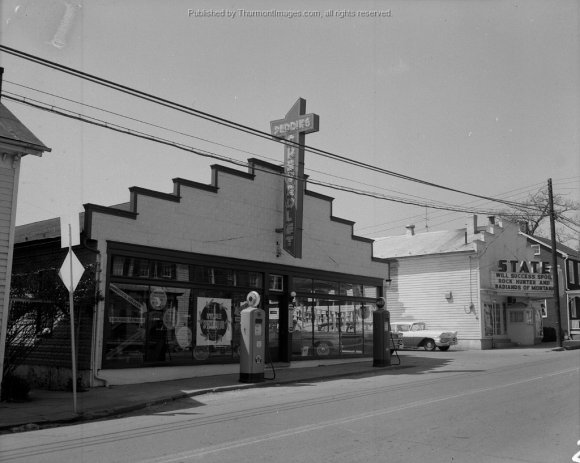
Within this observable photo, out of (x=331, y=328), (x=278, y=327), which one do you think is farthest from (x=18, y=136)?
(x=331, y=328)

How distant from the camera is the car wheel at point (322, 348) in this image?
21.5 metres

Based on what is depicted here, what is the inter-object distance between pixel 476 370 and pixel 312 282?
20.3 ft

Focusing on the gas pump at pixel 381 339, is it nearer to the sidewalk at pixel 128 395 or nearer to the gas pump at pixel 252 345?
the sidewalk at pixel 128 395

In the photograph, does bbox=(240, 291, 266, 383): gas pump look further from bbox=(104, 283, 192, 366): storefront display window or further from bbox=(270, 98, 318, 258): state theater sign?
bbox=(270, 98, 318, 258): state theater sign

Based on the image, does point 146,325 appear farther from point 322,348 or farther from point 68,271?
point 322,348

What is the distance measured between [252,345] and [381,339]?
618 centimetres

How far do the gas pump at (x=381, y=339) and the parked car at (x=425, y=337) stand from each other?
1169 centimetres

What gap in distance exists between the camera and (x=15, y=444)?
28.2ft

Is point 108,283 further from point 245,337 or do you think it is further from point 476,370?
point 476,370

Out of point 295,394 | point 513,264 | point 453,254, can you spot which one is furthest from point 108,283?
point 513,264

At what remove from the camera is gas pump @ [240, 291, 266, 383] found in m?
15.9

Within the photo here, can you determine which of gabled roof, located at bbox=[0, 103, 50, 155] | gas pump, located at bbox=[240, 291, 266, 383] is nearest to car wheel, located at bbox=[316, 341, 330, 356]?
gas pump, located at bbox=[240, 291, 266, 383]

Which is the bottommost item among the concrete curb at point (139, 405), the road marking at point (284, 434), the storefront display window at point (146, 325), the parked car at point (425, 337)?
the concrete curb at point (139, 405)

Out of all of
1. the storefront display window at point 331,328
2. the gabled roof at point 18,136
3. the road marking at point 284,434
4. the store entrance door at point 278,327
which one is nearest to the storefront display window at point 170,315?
the store entrance door at point 278,327
